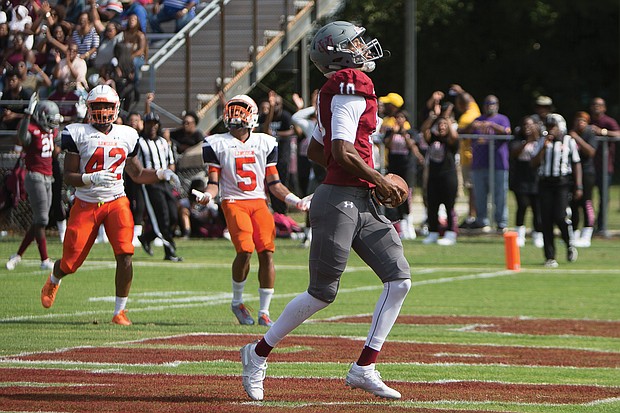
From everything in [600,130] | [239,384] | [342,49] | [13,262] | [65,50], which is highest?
[65,50]

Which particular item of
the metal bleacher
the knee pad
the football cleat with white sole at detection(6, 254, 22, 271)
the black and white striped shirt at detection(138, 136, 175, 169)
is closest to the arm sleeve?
the knee pad

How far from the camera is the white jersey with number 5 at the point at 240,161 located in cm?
1224

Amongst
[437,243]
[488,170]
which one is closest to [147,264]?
[437,243]

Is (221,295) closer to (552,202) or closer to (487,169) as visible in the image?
(552,202)

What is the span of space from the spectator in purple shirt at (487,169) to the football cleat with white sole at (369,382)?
15.5m

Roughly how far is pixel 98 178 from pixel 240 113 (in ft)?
5.19

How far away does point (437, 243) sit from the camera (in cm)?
2192

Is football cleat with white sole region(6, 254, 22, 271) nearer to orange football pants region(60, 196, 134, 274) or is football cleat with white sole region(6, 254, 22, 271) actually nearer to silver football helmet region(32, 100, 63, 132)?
silver football helmet region(32, 100, 63, 132)

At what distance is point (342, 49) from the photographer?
25.8 ft

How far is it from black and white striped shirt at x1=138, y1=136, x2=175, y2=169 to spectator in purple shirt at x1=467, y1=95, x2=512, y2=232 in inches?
256

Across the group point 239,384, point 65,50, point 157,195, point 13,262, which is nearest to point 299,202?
point 239,384

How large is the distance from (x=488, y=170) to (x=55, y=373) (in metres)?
15.2

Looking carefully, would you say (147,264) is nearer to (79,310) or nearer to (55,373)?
(79,310)

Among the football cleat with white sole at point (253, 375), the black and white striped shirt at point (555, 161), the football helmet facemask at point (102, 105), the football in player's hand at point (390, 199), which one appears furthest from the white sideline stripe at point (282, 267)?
the football in player's hand at point (390, 199)
